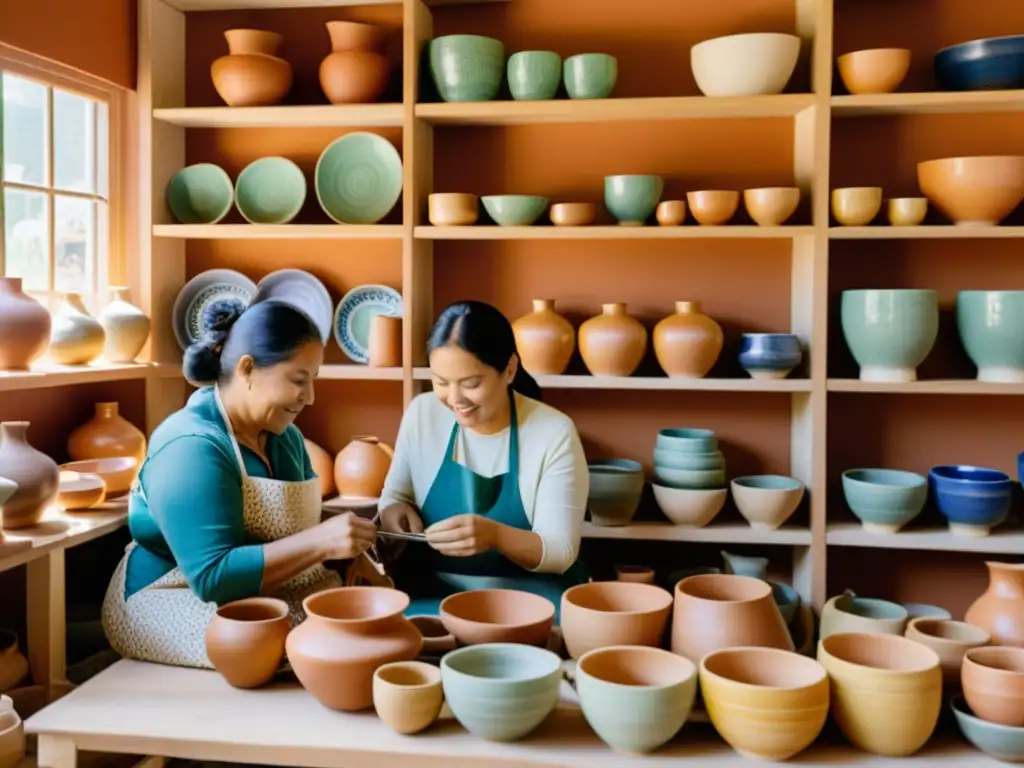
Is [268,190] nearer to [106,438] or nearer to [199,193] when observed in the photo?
[199,193]

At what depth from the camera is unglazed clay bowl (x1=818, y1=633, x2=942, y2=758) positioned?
1.35 metres

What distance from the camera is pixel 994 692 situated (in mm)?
1385

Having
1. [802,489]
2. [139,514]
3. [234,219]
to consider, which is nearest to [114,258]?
[234,219]

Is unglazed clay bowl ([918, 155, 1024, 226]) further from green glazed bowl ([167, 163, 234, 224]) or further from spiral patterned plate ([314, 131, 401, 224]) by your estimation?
green glazed bowl ([167, 163, 234, 224])

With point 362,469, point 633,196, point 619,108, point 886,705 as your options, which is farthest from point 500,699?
point 619,108

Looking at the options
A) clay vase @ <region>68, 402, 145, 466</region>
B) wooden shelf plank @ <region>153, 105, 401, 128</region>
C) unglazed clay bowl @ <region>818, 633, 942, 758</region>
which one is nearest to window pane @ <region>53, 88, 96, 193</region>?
wooden shelf plank @ <region>153, 105, 401, 128</region>

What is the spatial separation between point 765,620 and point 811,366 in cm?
151

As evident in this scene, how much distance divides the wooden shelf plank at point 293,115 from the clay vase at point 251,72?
53mm

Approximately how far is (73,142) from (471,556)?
6.45 ft

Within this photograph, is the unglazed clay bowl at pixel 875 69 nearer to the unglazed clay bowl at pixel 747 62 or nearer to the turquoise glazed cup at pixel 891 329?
the unglazed clay bowl at pixel 747 62

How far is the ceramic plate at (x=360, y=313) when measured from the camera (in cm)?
332

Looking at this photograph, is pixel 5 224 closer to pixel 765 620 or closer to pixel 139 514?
pixel 139 514

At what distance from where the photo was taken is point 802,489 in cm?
290

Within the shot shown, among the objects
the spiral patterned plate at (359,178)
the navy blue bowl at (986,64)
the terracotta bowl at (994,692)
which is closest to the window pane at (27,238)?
the spiral patterned plate at (359,178)
